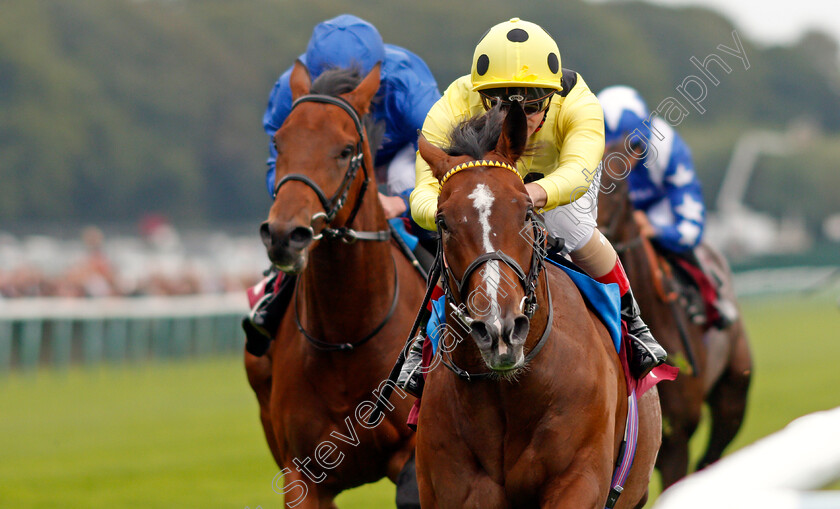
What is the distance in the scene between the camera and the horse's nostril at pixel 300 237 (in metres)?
4.05

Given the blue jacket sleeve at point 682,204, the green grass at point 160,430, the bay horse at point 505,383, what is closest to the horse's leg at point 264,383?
the green grass at point 160,430

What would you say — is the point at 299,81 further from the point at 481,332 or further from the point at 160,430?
the point at 160,430

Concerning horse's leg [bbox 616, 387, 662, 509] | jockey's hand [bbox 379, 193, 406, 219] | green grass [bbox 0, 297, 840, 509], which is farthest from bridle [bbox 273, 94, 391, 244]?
green grass [bbox 0, 297, 840, 509]

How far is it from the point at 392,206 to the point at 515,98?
1.44 m

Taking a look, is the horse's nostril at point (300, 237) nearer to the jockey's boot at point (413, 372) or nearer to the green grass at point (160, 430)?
the jockey's boot at point (413, 372)

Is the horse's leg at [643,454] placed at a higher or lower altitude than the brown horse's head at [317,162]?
lower

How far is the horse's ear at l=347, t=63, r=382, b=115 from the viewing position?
4.65m

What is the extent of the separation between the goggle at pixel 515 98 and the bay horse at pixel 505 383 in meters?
0.30

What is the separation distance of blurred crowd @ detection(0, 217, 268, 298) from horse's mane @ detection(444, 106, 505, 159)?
13071 millimetres

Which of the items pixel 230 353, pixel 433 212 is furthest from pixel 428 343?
pixel 230 353

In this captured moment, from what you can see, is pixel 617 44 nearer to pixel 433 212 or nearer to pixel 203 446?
pixel 203 446

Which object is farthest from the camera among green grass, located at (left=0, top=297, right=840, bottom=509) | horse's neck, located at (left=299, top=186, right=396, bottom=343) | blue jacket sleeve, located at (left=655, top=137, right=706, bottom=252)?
green grass, located at (left=0, top=297, right=840, bottom=509)

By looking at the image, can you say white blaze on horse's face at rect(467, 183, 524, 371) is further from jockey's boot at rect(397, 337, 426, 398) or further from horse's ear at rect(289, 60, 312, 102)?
horse's ear at rect(289, 60, 312, 102)

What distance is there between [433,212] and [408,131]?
1994 mm
